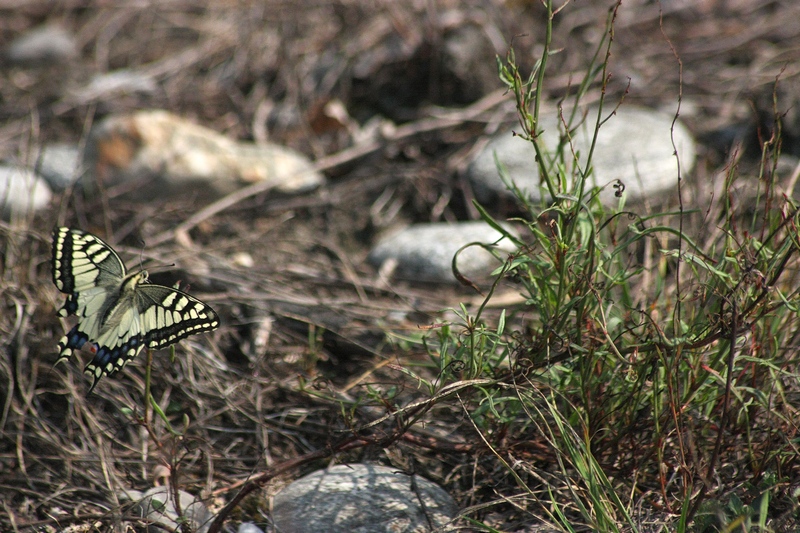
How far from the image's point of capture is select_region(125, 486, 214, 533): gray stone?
188 cm

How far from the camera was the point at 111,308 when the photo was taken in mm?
2004

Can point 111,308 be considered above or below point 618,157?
below

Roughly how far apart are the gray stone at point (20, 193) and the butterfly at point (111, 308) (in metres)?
1.09

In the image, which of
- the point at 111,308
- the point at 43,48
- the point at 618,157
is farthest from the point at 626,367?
the point at 43,48

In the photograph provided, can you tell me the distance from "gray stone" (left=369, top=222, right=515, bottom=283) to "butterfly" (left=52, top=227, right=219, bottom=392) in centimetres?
119

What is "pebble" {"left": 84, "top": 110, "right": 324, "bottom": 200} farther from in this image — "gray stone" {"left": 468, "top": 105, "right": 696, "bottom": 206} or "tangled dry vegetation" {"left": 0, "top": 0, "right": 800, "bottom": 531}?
"gray stone" {"left": 468, "top": 105, "right": 696, "bottom": 206}

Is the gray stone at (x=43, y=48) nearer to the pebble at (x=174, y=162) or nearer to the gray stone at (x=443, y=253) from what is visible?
the pebble at (x=174, y=162)

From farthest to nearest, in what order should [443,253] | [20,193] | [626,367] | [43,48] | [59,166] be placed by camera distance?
[43,48]
[59,166]
[20,193]
[443,253]
[626,367]

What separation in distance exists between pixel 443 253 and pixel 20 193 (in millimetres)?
1866

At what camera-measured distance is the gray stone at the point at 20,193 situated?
3057mm

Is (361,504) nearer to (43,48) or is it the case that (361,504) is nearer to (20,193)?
(20,193)

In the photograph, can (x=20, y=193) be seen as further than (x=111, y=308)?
Yes

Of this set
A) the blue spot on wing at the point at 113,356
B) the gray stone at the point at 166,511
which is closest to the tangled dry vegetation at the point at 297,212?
the gray stone at the point at 166,511

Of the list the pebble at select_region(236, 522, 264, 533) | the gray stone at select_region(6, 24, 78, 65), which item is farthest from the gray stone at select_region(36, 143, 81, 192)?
the pebble at select_region(236, 522, 264, 533)
